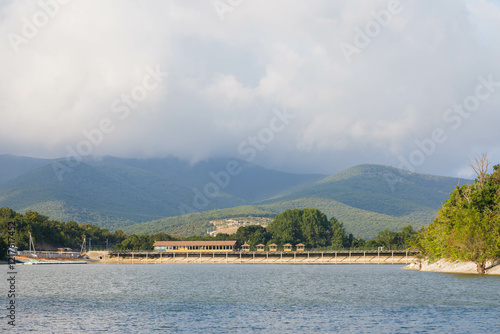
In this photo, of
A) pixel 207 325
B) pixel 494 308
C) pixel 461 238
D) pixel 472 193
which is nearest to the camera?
pixel 207 325

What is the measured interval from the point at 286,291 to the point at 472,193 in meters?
41.2

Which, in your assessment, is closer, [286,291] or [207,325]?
[207,325]

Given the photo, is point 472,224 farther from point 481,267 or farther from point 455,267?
point 455,267

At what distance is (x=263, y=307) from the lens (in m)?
51.7

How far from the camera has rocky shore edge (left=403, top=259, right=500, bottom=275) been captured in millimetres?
86938

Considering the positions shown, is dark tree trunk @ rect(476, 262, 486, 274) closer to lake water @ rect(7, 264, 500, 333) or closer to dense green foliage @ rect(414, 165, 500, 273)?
dense green foliage @ rect(414, 165, 500, 273)

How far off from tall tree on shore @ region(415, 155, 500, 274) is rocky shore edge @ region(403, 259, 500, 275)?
5.19ft

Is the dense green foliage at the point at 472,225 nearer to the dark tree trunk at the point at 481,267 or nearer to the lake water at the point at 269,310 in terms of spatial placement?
the dark tree trunk at the point at 481,267

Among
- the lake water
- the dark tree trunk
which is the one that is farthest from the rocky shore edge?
the lake water

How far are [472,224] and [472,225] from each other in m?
0.16

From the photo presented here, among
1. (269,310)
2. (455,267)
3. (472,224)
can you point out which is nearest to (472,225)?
(472,224)

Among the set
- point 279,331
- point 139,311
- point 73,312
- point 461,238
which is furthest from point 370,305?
point 461,238

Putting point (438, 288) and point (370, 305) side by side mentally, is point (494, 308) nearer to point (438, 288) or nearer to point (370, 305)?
point (370, 305)

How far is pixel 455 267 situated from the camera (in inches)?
3861
